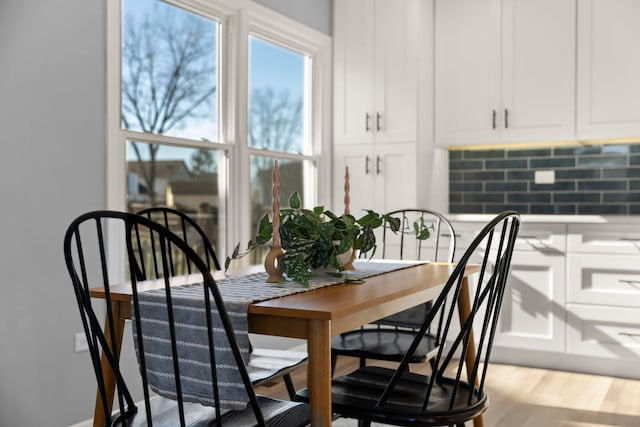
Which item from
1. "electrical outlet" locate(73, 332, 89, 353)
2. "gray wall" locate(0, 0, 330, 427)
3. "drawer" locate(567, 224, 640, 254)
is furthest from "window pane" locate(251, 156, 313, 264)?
"drawer" locate(567, 224, 640, 254)

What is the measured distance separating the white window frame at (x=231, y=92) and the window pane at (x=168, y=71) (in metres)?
0.05

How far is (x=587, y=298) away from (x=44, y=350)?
2.81 meters

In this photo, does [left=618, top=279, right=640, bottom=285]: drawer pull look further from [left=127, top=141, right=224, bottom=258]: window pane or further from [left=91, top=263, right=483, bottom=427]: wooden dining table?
[left=127, top=141, right=224, bottom=258]: window pane

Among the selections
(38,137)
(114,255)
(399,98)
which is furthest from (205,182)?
(399,98)

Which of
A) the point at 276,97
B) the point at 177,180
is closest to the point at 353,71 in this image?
the point at 276,97

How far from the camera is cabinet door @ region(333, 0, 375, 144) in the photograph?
438cm

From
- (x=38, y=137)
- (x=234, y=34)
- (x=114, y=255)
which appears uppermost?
(x=234, y=34)

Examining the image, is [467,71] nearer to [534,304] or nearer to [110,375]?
[534,304]

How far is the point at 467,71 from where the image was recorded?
423 centimetres

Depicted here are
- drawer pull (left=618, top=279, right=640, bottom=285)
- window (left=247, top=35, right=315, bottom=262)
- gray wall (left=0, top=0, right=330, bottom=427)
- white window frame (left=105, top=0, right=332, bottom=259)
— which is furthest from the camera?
window (left=247, top=35, right=315, bottom=262)

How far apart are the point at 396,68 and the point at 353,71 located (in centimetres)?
31

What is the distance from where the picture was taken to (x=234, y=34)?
11.8ft

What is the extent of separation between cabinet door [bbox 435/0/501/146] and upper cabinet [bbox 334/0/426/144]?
8.3 inches

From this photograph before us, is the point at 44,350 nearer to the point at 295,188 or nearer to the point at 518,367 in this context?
the point at 295,188
